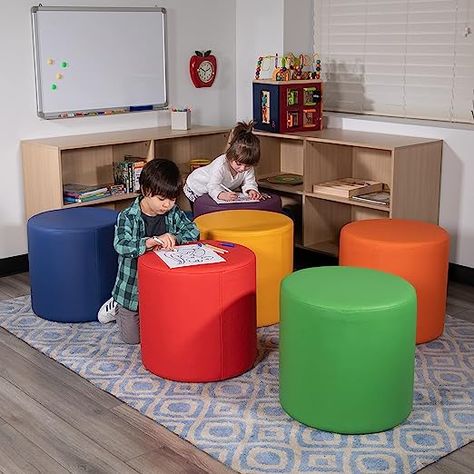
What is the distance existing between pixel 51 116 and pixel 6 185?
19.2 inches

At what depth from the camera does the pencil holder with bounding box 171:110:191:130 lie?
17.0 ft

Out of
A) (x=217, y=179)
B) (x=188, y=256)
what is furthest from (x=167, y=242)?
(x=217, y=179)

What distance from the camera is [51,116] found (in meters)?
4.78

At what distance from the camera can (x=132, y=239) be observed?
3459 millimetres

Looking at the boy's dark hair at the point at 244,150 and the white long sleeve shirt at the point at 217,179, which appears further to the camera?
the white long sleeve shirt at the point at 217,179

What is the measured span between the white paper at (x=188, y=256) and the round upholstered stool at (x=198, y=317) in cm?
4

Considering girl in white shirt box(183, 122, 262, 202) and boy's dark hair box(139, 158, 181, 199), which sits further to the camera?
girl in white shirt box(183, 122, 262, 202)

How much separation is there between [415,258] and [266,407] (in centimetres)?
97

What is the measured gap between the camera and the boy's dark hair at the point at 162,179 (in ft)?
11.0

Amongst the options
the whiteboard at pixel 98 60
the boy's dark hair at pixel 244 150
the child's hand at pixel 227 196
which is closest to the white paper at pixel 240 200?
the child's hand at pixel 227 196

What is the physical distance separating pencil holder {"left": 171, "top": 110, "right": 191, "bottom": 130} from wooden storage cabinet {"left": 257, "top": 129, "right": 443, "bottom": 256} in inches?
19.4

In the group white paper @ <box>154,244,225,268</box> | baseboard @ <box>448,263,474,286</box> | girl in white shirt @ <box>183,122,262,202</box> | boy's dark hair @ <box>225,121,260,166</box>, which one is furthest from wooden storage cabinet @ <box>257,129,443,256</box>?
white paper @ <box>154,244,225,268</box>

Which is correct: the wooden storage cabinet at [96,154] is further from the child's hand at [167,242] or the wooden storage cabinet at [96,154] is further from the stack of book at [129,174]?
the child's hand at [167,242]

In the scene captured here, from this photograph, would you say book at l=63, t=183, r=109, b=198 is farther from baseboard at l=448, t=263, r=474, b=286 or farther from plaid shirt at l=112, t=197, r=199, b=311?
baseboard at l=448, t=263, r=474, b=286
